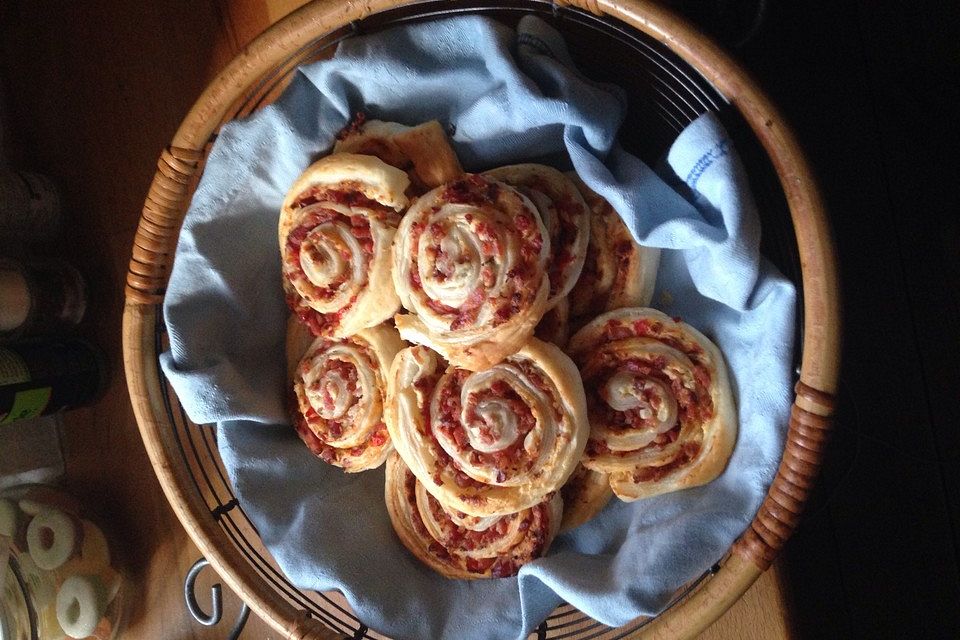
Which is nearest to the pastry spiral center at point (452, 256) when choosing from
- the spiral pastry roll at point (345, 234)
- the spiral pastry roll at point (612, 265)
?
the spiral pastry roll at point (345, 234)

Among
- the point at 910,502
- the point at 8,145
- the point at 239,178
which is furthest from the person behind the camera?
the point at 8,145

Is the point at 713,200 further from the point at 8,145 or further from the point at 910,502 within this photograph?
the point at 8,145

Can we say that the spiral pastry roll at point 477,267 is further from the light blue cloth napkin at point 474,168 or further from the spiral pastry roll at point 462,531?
the spiral pastry roll at point 462,531

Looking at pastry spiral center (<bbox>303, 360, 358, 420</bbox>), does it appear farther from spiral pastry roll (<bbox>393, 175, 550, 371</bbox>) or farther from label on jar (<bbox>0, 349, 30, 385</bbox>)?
label on jar (<bbox>0, 349, 30, 385</bbox>)

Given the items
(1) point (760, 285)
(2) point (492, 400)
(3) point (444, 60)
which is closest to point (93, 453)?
(2) point (492, 400)

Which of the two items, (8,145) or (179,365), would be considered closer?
(179,365)

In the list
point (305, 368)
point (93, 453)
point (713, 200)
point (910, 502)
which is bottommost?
point (93, 453)

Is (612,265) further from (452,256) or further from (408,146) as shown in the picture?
(408,146)
